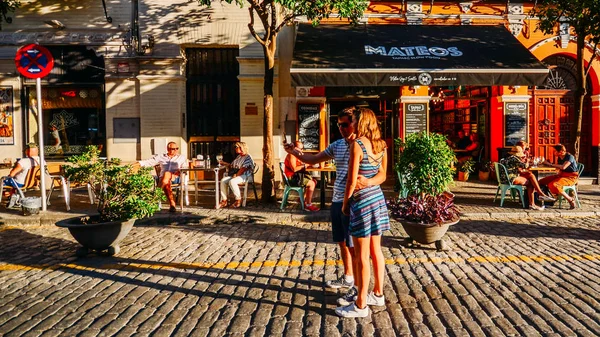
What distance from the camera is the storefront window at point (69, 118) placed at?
11.9 meters

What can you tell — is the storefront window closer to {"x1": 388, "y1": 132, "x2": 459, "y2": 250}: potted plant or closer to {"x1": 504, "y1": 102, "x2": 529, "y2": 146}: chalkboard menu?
{"x1": 388, "y1": 132, "x2": 459, "y2": 250}: potted plant

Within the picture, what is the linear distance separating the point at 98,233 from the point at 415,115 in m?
9.21

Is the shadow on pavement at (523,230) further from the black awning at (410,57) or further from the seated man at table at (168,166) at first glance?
the seated man at table at (168,166)

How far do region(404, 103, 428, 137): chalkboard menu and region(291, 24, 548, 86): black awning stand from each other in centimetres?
194

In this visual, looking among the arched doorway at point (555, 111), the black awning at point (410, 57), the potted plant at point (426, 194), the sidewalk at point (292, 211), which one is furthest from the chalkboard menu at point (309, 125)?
the arched doorway at point (555, 111)

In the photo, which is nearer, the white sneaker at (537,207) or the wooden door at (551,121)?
the white sneaker at (537,207)

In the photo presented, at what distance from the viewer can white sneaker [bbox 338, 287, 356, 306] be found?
3756mm

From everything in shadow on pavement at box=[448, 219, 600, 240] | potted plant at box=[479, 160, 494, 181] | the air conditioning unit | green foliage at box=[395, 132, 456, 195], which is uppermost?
the air conditioning unit

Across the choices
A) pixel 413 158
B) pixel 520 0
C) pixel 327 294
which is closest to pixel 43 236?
pixel 327 294

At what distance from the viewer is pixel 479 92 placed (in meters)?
13.4

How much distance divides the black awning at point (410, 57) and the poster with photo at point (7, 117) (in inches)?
300

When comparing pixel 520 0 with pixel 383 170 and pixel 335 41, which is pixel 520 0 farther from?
pixel 383 170

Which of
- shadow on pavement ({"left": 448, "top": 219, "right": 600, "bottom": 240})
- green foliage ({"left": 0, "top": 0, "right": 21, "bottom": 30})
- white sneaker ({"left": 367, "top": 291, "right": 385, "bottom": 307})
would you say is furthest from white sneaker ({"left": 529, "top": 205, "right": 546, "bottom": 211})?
green foliage ({"left": 0, "top": 0, "right": 21, "bottom": 30})

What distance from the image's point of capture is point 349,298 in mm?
3789
